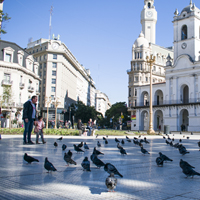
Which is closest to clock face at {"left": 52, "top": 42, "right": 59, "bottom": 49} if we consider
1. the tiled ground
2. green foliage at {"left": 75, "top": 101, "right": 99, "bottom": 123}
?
green foliage at {"left": 75, "top": 101, "right": 99, "bottom": 123}

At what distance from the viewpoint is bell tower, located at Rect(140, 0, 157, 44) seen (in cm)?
8969

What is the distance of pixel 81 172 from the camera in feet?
19.1

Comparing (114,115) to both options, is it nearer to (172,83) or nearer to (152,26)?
(172,83)

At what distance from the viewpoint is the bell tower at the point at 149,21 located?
89.7 meters

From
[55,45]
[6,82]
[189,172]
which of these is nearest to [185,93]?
[55,45]

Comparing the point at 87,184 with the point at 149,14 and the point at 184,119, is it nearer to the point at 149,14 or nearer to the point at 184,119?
the point at 184,119

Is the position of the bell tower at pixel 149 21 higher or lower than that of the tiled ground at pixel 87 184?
higher

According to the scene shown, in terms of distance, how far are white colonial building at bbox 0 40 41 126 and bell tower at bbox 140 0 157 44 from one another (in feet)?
170

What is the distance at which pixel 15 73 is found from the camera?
4728cm

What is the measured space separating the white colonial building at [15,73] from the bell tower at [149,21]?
2040 inches

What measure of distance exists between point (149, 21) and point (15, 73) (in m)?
59.7

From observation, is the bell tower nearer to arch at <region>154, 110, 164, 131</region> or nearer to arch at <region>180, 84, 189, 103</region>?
arch at <region>154, 110, 164, 131</region>

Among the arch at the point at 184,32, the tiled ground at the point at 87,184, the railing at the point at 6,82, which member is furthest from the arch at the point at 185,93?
the tiled ground at the point at 87,184

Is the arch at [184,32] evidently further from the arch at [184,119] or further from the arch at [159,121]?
the arch at [159,121]
